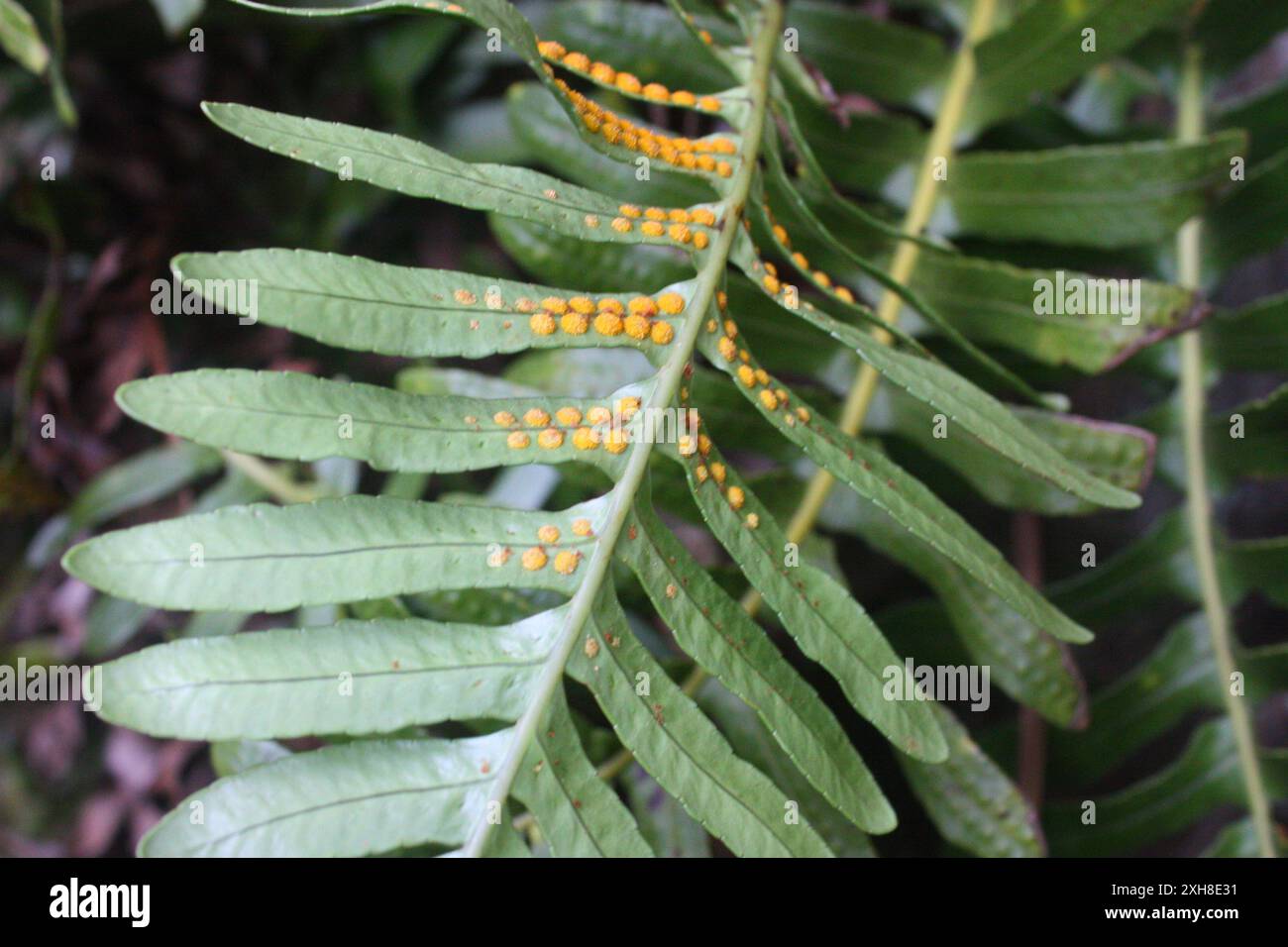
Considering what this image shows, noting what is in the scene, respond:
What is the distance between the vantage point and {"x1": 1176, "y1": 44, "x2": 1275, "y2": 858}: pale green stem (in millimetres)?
1342

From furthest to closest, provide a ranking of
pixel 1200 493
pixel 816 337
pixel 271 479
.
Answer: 1. pixel 271 479
2. pixel 1200 493
3. pixel 816 337

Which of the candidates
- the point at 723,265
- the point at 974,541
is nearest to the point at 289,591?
the point at 723,265

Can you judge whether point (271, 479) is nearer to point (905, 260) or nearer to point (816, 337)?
point (816, 337)

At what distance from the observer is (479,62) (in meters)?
1.67

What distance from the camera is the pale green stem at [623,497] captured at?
2.66 ft

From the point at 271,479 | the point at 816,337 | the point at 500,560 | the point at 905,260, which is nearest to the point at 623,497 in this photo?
the point at 500,560

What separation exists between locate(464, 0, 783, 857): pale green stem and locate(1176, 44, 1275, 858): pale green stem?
0.74 metres

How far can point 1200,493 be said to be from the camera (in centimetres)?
139

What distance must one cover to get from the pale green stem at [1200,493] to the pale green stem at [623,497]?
74cm

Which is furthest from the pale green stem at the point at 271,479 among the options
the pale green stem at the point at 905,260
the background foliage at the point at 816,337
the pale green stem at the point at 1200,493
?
the pale green stem at the point at 1200,493

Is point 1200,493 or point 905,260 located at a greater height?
point 905,260

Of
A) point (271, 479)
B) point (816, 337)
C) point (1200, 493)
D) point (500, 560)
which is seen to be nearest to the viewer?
point (500, 560)

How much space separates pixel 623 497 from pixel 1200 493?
956 mm

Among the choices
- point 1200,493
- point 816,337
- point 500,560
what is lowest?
point 500,560
